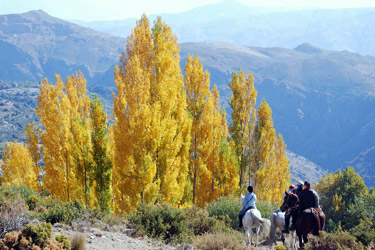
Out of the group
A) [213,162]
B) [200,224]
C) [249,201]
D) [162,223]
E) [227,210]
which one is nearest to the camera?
[162,223]

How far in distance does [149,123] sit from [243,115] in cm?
1333

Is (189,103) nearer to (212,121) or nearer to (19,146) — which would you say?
(212,121)

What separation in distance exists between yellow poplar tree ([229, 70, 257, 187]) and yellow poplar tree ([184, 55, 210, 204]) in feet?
12.9

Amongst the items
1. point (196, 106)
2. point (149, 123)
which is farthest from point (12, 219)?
point (196, 106)

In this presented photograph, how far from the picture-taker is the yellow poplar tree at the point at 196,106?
82.2 ft

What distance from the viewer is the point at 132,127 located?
17.2 metres

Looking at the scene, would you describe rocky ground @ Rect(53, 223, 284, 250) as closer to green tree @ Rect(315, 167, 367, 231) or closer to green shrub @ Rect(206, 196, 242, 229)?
green shrub @ Rect(206, 196, 242, 229)

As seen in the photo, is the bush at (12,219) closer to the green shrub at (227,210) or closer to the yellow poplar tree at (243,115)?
the green shrub at (227,210)

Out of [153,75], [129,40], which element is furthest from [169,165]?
[129,40]

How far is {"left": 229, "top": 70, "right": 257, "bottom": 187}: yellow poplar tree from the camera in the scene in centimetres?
2867

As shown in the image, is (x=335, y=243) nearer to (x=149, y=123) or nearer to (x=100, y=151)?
(x=149, y=123)

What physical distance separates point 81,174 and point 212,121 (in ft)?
31.4

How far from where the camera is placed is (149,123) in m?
17.0

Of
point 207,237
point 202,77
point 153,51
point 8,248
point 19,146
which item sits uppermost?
point 153,51
